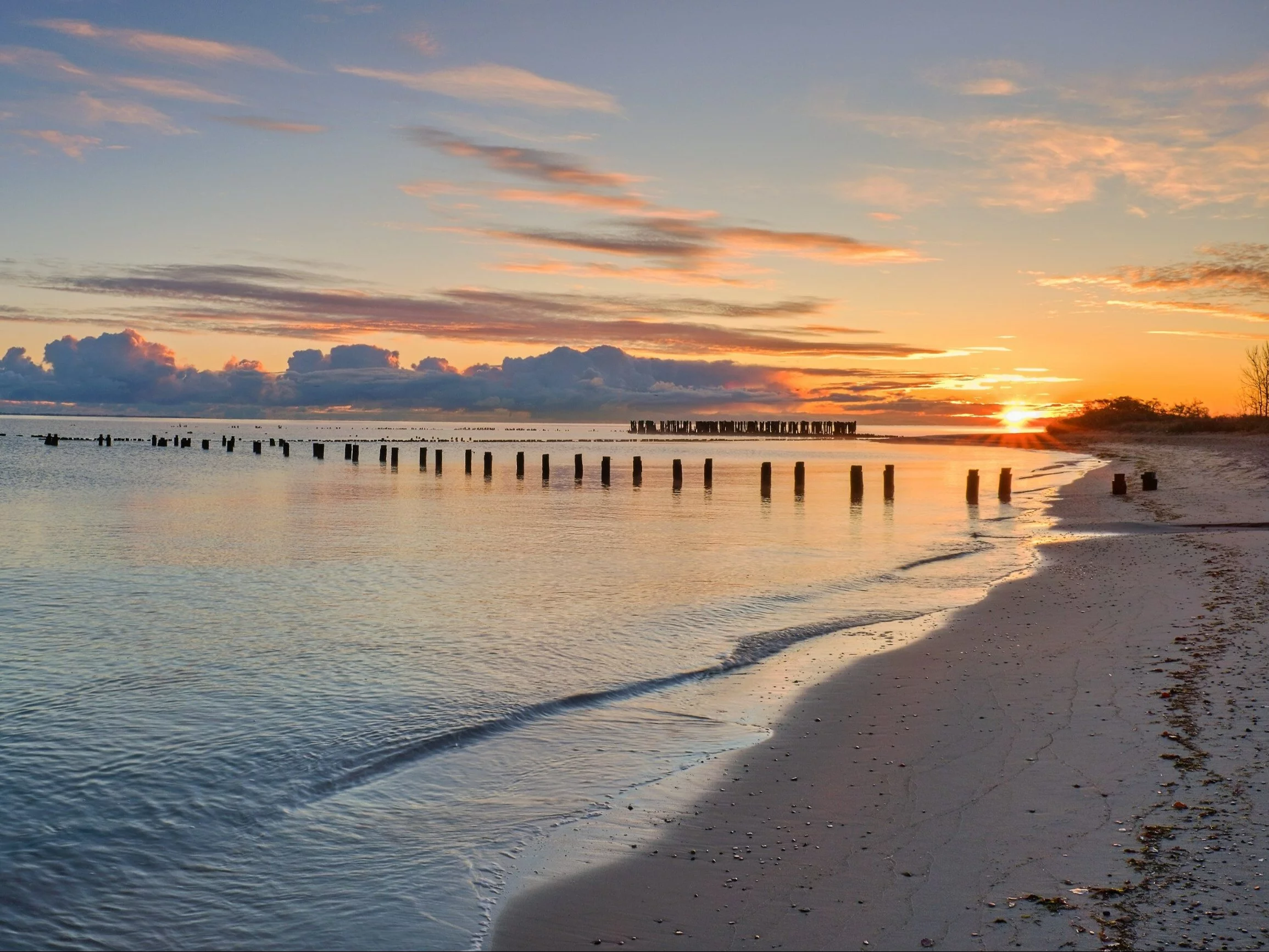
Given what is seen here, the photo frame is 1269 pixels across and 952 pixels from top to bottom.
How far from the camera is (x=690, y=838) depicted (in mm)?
5500

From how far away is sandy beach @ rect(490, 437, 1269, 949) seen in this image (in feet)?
14.1

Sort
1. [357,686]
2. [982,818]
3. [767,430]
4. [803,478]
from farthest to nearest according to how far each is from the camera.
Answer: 1. [767,430]
2. [803,478]
3. [357,686]
4. [982,818]

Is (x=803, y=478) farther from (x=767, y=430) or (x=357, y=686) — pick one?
(x=767, y=430)

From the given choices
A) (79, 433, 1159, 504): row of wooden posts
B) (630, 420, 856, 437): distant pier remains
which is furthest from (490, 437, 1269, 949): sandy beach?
(630, 420, 856, 437): distant pier remains

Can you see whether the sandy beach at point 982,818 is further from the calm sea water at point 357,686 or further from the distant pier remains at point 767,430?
the distant pier remains at point 767,430

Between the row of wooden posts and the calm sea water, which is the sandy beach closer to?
the calm sea water

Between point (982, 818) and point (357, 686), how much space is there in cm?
632

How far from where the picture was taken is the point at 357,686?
30.8 feet

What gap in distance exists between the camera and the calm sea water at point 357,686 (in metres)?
5.26

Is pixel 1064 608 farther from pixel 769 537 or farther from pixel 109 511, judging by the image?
pixel 109 511

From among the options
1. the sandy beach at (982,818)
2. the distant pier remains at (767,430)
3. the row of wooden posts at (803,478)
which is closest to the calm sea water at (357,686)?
the sandy beach at (982,818)

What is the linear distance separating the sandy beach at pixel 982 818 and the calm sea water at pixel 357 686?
809 millimetres

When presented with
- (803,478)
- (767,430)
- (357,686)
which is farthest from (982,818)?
(767,430)

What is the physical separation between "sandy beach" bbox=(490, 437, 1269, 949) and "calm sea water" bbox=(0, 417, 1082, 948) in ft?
2.65
